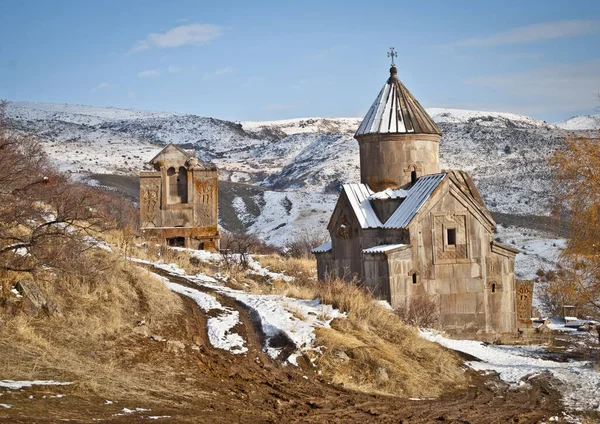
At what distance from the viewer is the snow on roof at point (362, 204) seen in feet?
65.6

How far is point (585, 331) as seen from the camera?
20.7 meters

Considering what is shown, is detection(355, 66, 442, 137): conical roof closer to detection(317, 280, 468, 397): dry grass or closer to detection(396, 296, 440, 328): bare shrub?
detection(396, 296, 440, 328): bare shrub

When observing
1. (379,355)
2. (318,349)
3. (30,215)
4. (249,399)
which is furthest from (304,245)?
(249,399)

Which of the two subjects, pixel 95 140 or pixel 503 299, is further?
pixel 95 140

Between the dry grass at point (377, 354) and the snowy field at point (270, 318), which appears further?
the snowy field at point (270, 318)

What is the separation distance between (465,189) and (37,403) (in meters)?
14.4

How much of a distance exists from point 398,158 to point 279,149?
87.3m

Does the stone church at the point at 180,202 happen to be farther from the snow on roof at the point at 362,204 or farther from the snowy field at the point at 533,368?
the snowy field at the point at 533,368

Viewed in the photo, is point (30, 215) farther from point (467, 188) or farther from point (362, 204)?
point (467, 188)

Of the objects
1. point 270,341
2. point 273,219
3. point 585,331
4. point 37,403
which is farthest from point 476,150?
point 37,403

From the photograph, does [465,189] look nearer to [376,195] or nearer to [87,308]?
[376,195]

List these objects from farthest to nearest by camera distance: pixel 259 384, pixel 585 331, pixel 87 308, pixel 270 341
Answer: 1. pixel 585 331
2. pixel 270 341
3. pixel 87 308
4. pixel 259 384

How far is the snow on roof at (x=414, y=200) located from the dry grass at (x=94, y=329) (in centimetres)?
741

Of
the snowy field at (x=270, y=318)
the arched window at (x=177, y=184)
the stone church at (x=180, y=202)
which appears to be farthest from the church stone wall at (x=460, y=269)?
the arched window at (x=177, y=184)
